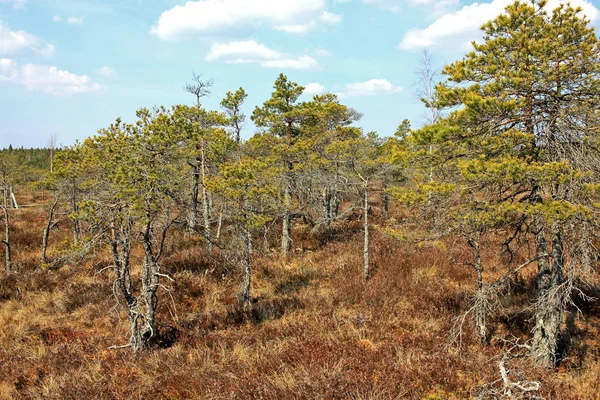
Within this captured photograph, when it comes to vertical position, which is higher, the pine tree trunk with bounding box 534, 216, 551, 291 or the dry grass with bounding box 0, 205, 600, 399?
the pine tree trunk with bounding box 534, 216, 551, 291

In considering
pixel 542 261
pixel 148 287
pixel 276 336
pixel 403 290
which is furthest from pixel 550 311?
pixel 148 287

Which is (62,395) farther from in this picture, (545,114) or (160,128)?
(545,114)

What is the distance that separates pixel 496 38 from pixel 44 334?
484 inches

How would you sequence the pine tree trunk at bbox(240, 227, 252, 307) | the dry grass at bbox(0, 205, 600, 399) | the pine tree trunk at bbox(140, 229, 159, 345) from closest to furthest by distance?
the dry grass at bbox(0, 205, 600, 399), the pine tree trunk at bbox(140, 229, 159, 345), the pine tree trunk at bbox(240, 227, 252, 307)

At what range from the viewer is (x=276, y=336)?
8.21m

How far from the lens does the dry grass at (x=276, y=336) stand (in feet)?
18.1

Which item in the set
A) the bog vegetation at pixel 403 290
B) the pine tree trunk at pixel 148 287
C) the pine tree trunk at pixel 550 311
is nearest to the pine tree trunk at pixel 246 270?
the bog vegetation at pixel 403 290

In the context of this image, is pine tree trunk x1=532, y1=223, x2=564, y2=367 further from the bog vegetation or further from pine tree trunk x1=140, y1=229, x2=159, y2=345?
pine tree trunk x1=140, y1=229, x2=159, y2=345

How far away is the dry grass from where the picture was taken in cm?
552

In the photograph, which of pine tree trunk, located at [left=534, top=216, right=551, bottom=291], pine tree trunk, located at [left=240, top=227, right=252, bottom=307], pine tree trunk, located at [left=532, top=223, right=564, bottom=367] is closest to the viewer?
pine tree trunk, located at [left=532, top=223, right=564, bottom=367]

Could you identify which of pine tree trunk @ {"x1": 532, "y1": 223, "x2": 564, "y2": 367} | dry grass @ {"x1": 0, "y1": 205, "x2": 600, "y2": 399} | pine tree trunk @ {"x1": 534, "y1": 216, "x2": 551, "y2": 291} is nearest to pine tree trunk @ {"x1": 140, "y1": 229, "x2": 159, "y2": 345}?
dry grass @ {"x1": 0, "y1": 205, "x2": 600, "y2": 399}

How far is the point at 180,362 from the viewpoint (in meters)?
7.02

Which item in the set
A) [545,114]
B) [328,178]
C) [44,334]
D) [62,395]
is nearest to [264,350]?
[62,395]

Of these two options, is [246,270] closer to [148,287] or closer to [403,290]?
[148,287]
